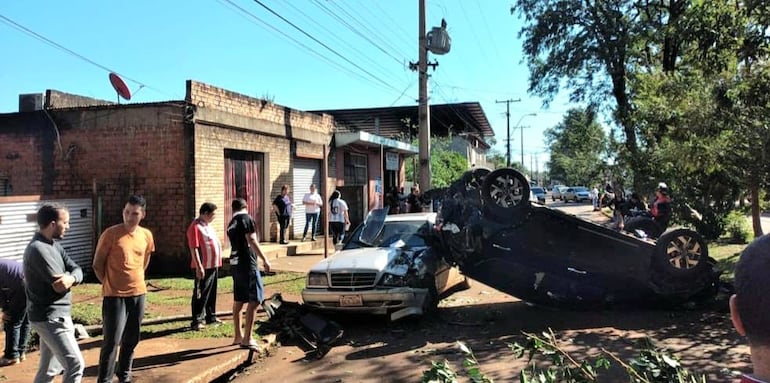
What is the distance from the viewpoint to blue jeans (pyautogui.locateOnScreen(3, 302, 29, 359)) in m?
5.45

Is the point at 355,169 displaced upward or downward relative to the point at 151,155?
upward

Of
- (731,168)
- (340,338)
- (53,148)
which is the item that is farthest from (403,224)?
(53,148)

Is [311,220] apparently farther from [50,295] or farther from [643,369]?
[643,369]

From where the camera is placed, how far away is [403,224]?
8.92 m

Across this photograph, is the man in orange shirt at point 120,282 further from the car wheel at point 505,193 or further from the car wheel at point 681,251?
the car wheel at point 681,251

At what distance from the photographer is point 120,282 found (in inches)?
180

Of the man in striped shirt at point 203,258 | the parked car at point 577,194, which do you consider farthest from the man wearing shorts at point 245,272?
the parked car at point 577,194

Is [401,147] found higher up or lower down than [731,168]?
higher up

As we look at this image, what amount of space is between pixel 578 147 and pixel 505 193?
4425 cm

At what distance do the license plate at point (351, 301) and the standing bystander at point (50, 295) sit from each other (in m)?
3.51

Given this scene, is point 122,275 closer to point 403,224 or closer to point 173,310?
point 173,310

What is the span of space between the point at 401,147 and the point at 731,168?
486 inches

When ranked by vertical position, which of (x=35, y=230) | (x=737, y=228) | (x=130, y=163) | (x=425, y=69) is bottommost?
(x=737, y=228)

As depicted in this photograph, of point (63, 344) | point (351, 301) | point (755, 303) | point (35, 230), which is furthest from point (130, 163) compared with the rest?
point (755, 303)
